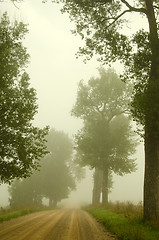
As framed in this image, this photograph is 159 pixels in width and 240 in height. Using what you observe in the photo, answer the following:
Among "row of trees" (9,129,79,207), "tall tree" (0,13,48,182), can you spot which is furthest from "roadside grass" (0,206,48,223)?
"row of trees" (9,129,79,207)

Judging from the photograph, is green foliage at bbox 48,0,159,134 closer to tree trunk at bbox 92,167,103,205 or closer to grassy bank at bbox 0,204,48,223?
grassy bank at bbox 0,204,48,223

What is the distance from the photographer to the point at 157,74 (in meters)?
11.4

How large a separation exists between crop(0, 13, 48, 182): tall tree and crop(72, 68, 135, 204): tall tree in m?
13.2

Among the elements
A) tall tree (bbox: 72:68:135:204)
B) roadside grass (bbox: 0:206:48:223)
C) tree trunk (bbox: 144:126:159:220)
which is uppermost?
tall tree (bbox: 72:68:135:204)

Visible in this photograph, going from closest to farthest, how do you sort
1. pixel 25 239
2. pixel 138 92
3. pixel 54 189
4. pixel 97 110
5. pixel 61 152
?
pixel 25 239, pixel 138 92, pixel 97 110, pixel 54 189, pixel 61 152

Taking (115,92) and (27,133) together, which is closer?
(27,133)

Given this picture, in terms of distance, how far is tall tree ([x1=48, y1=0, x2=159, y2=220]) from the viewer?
1062cm

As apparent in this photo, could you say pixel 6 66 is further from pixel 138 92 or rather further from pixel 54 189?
pixel 54 189

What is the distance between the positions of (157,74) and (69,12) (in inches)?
325

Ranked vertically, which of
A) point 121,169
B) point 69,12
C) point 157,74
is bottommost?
point 121,169

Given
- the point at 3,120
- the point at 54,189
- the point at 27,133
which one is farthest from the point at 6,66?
the point at 54,189

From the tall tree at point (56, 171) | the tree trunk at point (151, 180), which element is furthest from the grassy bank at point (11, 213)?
the tall tree at point (56, 171)

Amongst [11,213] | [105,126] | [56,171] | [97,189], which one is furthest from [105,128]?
[56,171]

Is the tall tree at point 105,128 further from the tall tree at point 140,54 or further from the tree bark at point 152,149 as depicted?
the tree bark at point 152,149
